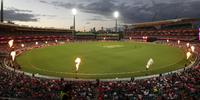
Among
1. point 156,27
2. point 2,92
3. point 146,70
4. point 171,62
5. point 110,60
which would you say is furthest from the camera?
point 156,27

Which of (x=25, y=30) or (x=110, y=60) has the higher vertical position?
(x=25, y=30)

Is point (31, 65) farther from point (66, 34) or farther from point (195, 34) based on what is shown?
point (66, 34)

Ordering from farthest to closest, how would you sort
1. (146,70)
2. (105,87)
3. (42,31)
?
(42,31) → (146,70) → (105,87)

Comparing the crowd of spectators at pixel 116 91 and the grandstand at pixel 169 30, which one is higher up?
the grandstand at pixel 169 30

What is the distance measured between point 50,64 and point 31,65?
4.32 m

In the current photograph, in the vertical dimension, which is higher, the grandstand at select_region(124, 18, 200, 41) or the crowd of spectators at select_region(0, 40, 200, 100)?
the grandstand at select_region(124, 18, 200, 41)

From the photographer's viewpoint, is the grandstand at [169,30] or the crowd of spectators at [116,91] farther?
the grandstand at [169,30]

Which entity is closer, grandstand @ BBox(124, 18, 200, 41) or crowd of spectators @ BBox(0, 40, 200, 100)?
crowd of spectators @ BBox(0, 40, 200, 100)

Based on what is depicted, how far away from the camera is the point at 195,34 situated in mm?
114375

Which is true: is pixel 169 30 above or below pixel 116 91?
above

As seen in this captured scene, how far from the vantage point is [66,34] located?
165750 millimetres

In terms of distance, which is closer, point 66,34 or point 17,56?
point 17,56

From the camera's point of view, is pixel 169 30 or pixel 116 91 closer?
pixel 116 91

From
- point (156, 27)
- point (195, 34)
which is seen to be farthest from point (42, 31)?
point (195, 34)
